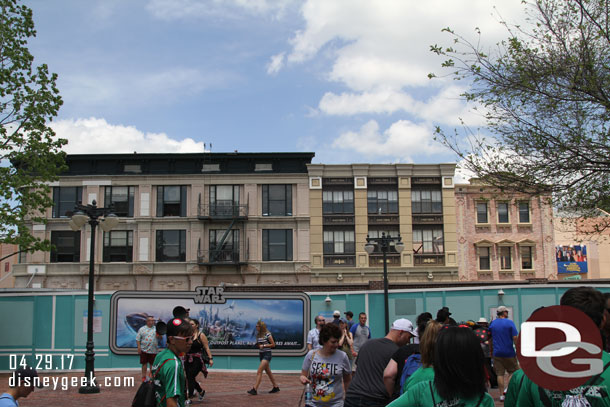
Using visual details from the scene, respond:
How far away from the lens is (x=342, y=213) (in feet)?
139

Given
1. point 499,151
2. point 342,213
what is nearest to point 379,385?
point 499,151

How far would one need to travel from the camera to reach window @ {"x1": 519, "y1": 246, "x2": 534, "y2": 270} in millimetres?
43375

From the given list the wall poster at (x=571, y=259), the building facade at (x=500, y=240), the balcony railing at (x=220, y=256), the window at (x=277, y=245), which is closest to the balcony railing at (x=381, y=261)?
the building facade at (x=500, y=240)

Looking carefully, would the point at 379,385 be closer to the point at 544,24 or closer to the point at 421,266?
the point at 544,24

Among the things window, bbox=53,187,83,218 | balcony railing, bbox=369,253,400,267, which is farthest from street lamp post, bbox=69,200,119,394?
window, bbox=53,187,83,218

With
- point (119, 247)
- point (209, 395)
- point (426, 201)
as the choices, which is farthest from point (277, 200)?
point (209, 395)

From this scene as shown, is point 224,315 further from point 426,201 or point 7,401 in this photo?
→ point 426,201

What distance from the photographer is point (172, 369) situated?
5.63 meters

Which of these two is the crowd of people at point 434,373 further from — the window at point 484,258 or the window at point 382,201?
the window at point 484,258

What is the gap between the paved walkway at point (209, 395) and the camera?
13.9m

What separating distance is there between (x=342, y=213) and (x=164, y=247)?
1230cm

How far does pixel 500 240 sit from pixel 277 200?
15774 millimetres

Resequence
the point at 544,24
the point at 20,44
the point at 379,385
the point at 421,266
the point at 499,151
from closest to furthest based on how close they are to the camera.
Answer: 1. the point at 379,385
2. the point at 544,24
3. the point at 499,151
4. the point at 20,44
5. the point at 421,266

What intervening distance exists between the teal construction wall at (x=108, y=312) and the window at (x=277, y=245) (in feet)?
66.7
